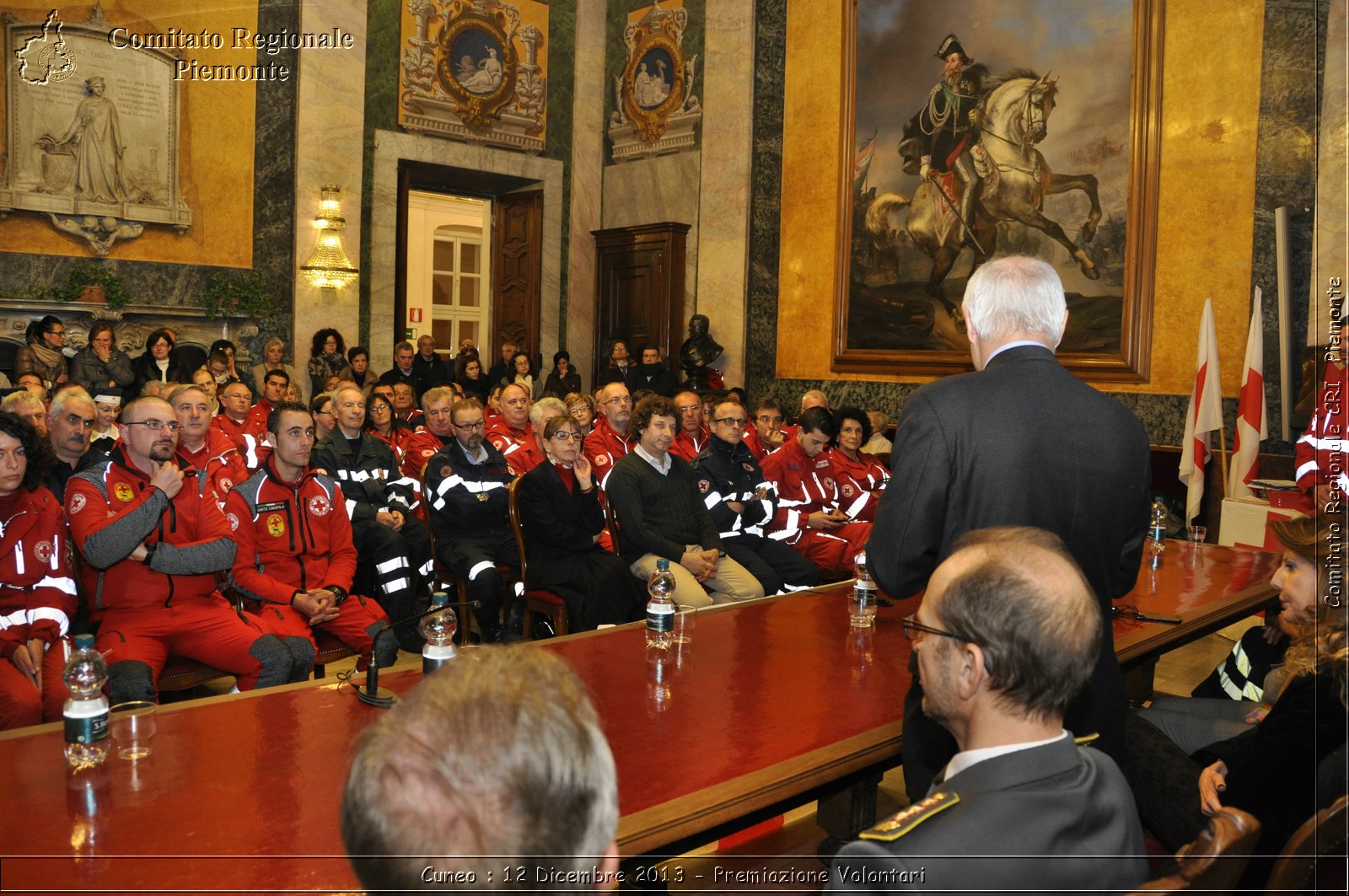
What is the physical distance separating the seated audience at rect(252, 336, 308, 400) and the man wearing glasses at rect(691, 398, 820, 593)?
253 inches

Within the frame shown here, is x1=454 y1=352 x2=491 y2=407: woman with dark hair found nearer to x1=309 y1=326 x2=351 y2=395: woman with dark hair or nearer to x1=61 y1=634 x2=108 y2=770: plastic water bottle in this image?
x1=309 y1=326 x2=351 y2=395: woman with dark hair

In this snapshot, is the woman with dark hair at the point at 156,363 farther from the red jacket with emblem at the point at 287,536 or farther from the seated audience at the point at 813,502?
the seated audience at the point at 813,502

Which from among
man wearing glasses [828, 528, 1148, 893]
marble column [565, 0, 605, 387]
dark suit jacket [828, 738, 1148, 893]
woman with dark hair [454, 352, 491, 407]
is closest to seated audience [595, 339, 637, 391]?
marble column [565, 0, 605, 387]

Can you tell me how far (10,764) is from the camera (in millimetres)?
1910

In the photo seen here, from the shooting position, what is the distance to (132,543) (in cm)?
330

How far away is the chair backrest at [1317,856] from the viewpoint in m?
1.36

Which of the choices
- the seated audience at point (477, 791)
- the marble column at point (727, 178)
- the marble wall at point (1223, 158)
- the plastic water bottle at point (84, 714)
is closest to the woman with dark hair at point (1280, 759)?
the seated audience at point (477, 791)

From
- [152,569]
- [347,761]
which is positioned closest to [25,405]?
[152,569]

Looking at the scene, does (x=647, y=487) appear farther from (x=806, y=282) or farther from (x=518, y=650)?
(x=806, y=282)

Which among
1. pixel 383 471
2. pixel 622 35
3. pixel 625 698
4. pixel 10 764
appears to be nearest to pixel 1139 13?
pixel 622 35

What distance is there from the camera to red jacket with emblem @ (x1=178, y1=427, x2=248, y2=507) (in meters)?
4.25

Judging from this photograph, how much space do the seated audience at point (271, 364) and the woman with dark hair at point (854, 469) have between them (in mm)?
6619

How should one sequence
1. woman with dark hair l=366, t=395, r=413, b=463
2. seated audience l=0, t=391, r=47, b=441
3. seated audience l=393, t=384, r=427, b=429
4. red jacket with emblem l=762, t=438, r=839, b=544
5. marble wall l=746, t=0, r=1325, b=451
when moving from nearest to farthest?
seated audience l=0, t=391, r=47, b=441
red jacket with emblem l=762, t=438, r=839, b=544
woman with dark hair l=366, t=395, r=413, b=463
seated audience l=393, t=384, r=427, b=429
marble wall l=746, t=0, r=1325, b=451

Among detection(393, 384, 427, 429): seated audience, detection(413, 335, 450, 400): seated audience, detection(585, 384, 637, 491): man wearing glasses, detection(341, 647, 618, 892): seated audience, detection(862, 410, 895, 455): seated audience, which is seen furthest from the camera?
detection(413, 335, 450, 400): seated audience
